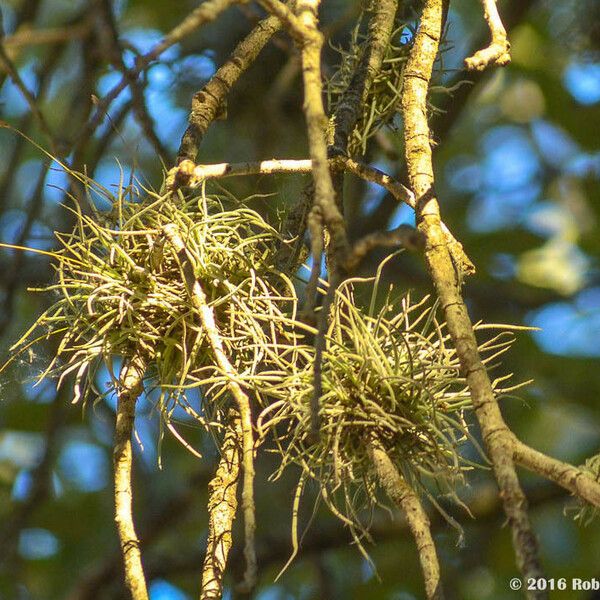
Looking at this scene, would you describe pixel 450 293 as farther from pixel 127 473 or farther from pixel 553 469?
pixel 127 473

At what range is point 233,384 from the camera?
1.15 meters

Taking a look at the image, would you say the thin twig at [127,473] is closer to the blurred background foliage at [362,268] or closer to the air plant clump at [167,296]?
the air plant clump at [167,296]

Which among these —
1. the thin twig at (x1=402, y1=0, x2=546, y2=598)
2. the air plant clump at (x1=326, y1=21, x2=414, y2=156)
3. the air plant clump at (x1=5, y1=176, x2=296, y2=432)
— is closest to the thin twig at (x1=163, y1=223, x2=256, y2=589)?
the air plant clump at (x1=5, y1=176, x2=296, y2=432)

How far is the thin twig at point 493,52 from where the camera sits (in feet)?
4.38

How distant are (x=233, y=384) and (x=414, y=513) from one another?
0.25 m

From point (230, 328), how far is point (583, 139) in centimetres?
278

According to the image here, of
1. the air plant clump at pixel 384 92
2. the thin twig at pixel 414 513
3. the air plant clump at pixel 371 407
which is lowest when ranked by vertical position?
the thin twig at pixel 414 513

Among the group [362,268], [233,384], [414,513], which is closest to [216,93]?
[233,384]

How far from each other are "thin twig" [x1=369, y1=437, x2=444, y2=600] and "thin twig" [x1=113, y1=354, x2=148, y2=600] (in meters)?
0.30

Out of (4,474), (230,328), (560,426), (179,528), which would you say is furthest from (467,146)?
(230,328)

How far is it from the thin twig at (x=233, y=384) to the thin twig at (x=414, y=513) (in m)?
0.16

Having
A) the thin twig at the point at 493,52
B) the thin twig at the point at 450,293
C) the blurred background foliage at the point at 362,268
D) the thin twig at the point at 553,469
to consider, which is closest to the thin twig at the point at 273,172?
the thin twig at the point at 450,293

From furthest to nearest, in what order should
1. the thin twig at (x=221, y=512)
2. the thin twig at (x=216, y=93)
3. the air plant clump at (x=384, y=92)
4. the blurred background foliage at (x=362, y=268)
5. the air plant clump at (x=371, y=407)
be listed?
the blurred background foliage at (x=362, y=268) → the air plant clump at (x=384, y=92) → the thin twig at (x=216, y=93) → the air plant clump at (x=371, y=407) → the thin twig at (x=221, y=512)

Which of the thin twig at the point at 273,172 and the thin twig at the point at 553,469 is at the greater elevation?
the thin twig at the point at 273,172
